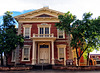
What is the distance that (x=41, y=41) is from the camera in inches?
890

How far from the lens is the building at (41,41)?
23172 millimetres

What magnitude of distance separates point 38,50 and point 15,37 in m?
5.40

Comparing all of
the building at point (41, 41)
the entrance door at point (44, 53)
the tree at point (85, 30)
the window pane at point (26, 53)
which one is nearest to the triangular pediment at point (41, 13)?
the building at point (41, 41)

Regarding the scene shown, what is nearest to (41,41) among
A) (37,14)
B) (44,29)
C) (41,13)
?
(44,29)

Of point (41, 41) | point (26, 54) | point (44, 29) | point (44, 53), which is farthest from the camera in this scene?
point (44, 29)

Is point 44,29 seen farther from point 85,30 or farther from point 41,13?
point 85,30

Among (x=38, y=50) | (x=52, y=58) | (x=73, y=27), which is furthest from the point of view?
(x=38, y=50)

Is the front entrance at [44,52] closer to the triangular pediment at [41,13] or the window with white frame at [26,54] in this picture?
the window with white frame at [26,54]

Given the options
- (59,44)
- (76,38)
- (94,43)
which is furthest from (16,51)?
(94,43)

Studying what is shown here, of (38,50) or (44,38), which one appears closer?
(44,38)

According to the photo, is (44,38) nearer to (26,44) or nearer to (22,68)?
(26,44)

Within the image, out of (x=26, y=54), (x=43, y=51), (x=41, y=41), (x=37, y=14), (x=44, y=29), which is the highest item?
(x=37, y=14)

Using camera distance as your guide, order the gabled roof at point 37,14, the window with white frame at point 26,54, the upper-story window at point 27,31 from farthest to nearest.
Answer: the gabled roof at point 37,14 → the upper-story window at point 27,31 → the window with white frame at point 26,54

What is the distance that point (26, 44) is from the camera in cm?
2380
